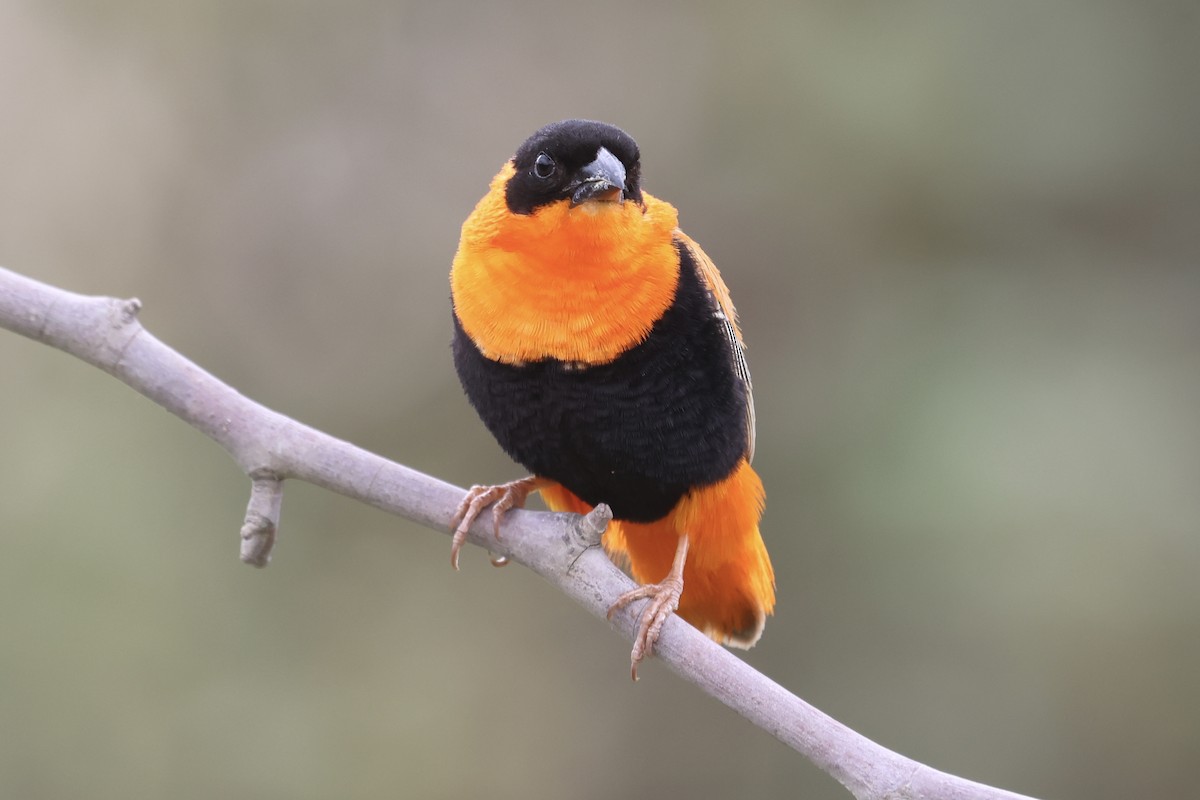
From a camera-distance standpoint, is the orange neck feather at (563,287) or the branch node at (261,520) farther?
the orange neck feather at (563,287)

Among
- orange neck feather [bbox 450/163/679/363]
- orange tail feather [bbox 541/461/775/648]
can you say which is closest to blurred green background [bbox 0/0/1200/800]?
orange tail feather [bbox 541/461/775/648]

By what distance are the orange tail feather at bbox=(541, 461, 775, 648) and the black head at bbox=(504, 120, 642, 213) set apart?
37.2 inches

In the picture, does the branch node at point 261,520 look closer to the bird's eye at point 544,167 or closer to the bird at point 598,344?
the bird at point 598,344

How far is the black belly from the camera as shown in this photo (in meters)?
3.54

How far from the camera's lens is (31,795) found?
5.94 meters

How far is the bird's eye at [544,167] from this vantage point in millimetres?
3588

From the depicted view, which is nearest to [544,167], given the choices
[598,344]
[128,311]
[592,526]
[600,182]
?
[600,182]

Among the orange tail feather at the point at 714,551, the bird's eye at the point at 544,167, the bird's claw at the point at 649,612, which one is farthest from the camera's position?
the orange tail feather at the point at 714,551

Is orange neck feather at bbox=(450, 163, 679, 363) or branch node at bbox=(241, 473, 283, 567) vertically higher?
orange neck feather at bbox=(450, 163, 679, 363)

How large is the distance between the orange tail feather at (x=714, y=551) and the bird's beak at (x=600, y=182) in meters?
0.92

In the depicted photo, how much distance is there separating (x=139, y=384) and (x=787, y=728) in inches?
70.3

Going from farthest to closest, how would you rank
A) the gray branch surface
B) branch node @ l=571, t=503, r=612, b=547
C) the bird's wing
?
the bird's wing → the gray branch surface → branch node @ l=571, t=503, r=612, b=547

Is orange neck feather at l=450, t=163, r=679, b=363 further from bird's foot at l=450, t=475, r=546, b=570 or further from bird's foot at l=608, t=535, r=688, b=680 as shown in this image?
bird's foot at l=608, t=535, r=688, b=680

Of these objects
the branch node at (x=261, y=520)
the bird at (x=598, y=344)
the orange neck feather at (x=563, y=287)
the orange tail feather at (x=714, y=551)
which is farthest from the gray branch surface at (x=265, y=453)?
the orange tail feather at (x=714, y=551)
